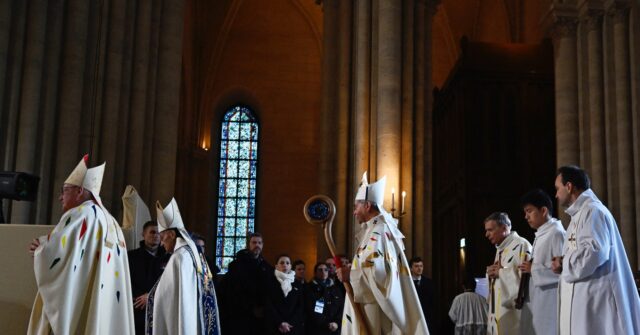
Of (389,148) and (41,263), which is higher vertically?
(389,148)

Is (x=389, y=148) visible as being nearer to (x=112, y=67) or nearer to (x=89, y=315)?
(x=112, y=67)

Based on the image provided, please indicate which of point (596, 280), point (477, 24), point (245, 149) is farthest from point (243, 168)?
point (596, 280)

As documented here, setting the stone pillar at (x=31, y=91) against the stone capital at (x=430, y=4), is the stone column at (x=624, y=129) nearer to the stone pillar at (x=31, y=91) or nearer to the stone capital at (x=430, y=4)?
the stone capital at (x=430, y=4)

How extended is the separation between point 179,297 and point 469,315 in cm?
477

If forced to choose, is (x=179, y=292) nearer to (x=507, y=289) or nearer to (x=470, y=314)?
(x=507, y=289)

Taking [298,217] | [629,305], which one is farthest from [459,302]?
[298,217]

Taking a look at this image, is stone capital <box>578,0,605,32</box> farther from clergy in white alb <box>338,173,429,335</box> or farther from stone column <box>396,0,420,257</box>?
clergy in white alb <box>338,173,429,335</box>

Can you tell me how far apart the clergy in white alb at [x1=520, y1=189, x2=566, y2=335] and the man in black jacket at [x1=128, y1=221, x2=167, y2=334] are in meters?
3.64

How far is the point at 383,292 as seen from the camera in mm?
5418

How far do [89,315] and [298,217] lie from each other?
16326 mm

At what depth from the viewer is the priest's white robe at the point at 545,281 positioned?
552 centimetres

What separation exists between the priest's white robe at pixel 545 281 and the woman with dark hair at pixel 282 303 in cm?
327

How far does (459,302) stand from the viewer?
9812 mm

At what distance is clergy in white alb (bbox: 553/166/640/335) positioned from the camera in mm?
4664
